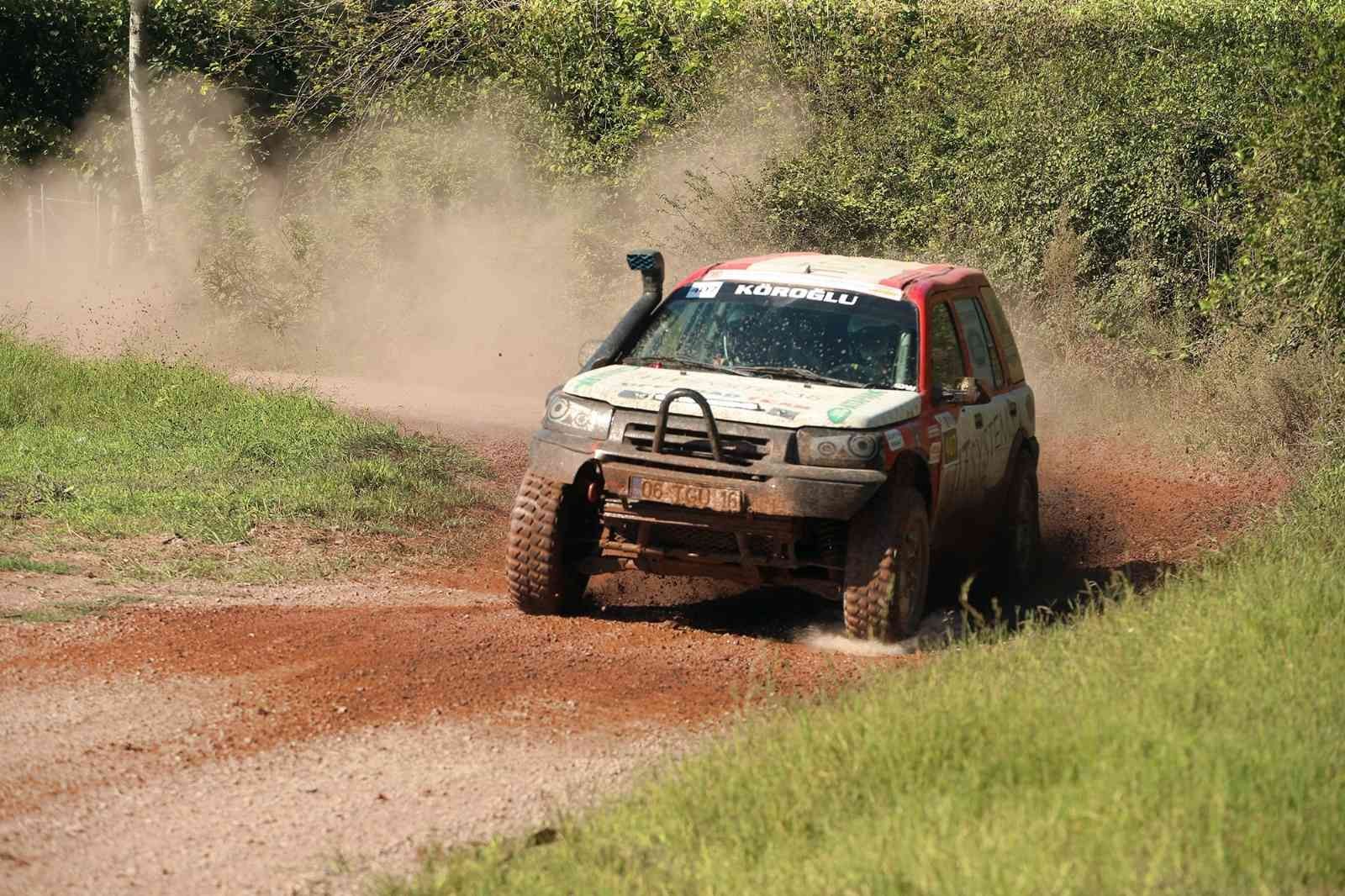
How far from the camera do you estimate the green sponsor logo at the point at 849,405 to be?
25.7ft

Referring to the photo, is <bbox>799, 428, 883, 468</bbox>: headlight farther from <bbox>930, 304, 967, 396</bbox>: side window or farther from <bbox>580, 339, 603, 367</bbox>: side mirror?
<bbox>580, 339, 603, 367</bbox>: side mirror

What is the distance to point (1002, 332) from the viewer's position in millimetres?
10266

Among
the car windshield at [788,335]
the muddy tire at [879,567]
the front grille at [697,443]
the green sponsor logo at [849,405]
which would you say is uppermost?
the car windshield at [788,335]

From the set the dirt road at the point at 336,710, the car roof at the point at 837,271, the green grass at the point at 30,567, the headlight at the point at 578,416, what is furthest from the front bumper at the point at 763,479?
the green grass at the point at 30,567

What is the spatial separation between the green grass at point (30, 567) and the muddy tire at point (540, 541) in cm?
246

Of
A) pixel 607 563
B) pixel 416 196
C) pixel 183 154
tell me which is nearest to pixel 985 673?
pixel 607 563

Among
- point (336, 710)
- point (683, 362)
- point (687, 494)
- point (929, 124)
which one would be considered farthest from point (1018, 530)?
point (929, 124)

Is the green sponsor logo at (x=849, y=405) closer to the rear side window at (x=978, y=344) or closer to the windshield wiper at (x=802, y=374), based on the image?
the windshield wiper at (x=802, y=374)

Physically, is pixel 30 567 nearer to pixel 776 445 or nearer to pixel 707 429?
pixel 707 429

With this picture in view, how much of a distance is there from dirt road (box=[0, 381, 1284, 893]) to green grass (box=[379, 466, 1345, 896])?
1.87ft

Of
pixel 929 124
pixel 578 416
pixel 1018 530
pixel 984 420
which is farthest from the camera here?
pixel 929 124

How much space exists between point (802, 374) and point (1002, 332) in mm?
2153

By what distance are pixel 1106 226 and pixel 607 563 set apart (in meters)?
10.5

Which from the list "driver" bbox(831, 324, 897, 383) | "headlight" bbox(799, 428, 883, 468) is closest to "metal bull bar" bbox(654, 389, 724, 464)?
"headlight" bbox(799, 428, 883, 468)
